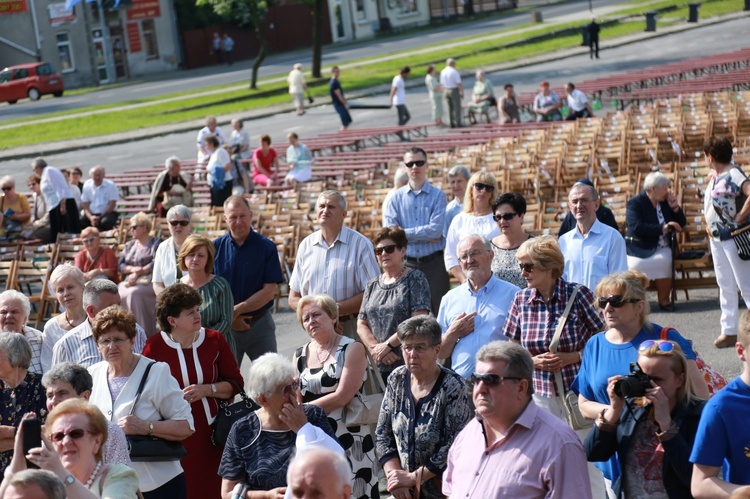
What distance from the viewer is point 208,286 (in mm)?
8352

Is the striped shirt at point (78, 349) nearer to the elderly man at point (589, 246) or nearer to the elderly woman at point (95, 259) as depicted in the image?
the elderly man at point (589, 246)

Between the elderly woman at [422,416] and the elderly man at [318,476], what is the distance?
165 centimetres

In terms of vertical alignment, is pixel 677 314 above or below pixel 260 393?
below

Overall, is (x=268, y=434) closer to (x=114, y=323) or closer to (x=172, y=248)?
(x=114, y=323)

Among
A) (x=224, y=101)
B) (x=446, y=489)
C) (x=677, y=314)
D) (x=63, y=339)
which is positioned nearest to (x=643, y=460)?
(x=446, y=489)

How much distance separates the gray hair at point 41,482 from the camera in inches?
169

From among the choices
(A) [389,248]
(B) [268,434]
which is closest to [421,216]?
(A) [389,248]

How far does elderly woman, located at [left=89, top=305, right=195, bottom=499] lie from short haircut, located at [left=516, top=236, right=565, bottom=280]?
2.26m

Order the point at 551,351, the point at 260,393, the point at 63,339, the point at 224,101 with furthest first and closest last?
the point at 224,101 < the point at 63,339 < the point at 551,351 < the point at 260,393

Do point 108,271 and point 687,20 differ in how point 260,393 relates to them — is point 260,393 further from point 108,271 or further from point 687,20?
point 687,20

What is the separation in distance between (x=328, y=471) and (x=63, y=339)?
3840mm

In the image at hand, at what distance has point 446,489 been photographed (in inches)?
209

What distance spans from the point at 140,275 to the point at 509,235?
502 cm

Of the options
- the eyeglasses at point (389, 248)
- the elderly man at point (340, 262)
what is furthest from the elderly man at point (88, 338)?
the eyeglasses at point (389, 248)
